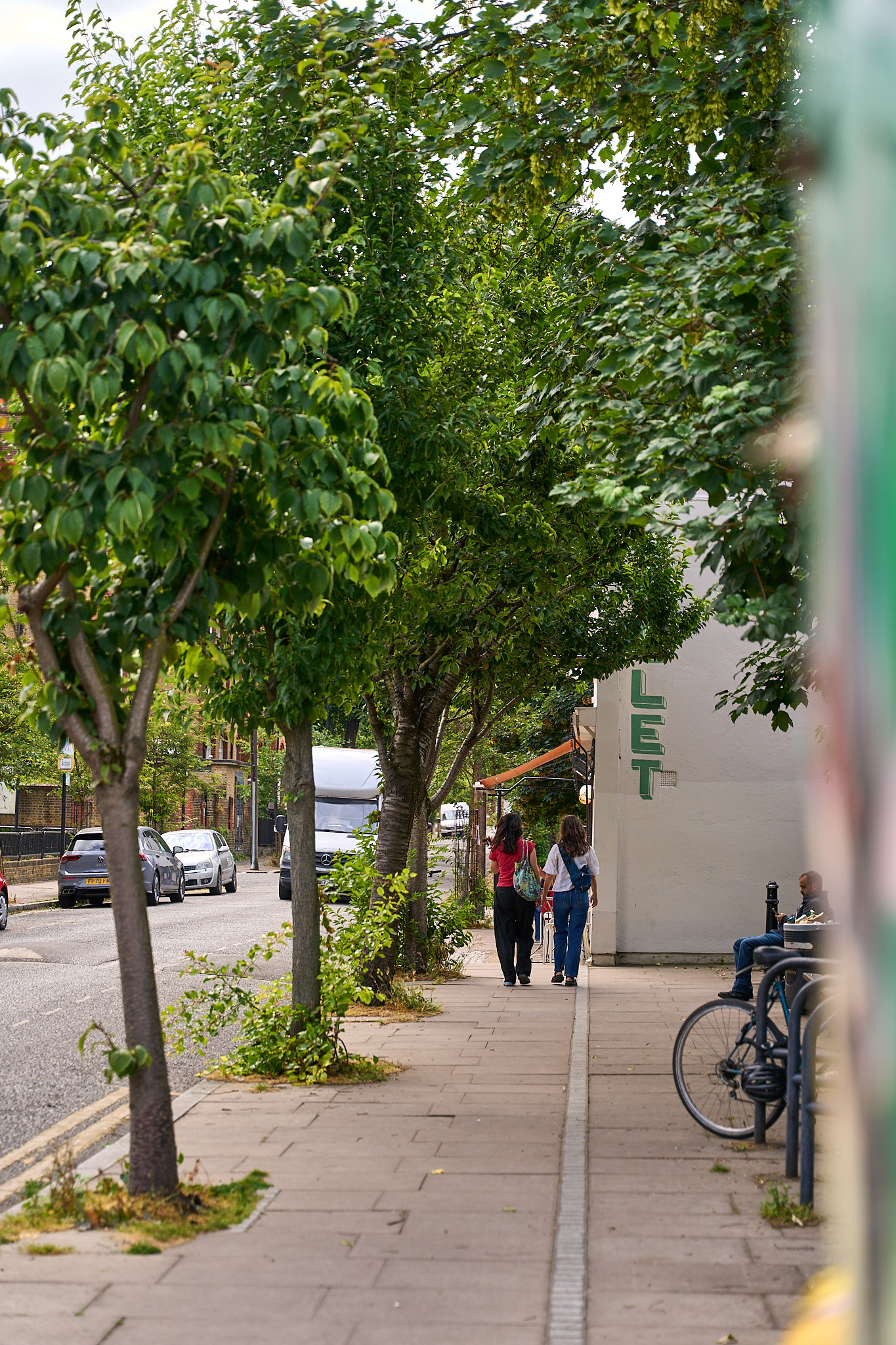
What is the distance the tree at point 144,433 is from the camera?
5.47 m

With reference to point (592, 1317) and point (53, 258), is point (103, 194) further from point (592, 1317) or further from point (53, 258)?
point (592, 1317)

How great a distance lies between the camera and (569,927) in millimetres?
15117

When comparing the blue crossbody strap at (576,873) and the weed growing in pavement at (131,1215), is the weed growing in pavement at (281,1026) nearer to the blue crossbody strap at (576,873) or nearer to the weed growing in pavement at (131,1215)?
the weed growing in pavement at (131,1215)

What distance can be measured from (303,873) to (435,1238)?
3.86 metres

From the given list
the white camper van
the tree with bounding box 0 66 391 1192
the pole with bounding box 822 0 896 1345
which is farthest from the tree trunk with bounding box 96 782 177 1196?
the white camper van

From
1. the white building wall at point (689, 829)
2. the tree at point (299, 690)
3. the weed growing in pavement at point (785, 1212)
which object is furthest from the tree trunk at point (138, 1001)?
the white building wall at point (689, 829)

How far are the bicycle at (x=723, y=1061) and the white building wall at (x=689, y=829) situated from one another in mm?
Result: 10007

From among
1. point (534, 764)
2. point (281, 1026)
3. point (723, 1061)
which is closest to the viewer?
point (723, 1061)

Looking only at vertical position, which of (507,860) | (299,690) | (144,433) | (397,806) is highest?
(144,433)

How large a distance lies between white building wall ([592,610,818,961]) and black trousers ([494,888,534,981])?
2281 mm

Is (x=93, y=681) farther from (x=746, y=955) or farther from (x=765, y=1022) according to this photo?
(x=746, y=955)

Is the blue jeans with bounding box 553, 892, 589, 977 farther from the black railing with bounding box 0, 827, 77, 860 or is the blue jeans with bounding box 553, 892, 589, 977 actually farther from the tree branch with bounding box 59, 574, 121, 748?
the black railing with bounding box 0, 827, 77, 860

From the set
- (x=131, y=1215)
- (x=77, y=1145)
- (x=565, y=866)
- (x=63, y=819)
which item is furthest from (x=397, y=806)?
(x=63, y=819)

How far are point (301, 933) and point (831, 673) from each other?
8.71 meters
